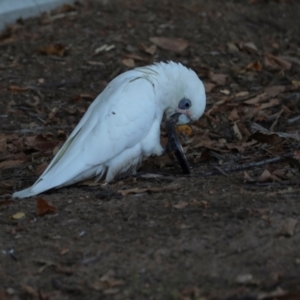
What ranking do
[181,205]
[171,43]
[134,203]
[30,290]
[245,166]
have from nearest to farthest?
[30,290] < [181,205] < [134,203] < [245,166] < [171,43]

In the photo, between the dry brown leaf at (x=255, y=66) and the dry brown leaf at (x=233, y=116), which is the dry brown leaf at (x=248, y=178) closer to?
the dry brown leaf at (x=233, y=116)

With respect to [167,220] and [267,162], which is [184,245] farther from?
[267,162]

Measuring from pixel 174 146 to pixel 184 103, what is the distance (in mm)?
312

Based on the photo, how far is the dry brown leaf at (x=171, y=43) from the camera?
7.73 metres

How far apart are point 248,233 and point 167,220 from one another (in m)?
0.49

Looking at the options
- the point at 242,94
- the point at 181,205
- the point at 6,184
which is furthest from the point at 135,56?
the point at 181,205

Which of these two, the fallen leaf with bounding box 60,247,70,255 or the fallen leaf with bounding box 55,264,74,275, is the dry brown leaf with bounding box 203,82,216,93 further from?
the fallen leaf with bounding box 55,264,74,275

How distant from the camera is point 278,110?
657 centimetres

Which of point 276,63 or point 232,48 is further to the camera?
point 232,48

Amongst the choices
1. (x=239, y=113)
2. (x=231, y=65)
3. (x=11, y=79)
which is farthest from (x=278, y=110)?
(x=11, y=79)

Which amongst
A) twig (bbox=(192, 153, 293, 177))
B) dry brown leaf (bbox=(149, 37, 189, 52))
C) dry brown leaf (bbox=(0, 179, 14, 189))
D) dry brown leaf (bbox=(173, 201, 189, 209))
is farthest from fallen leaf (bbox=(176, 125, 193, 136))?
dry brown leaf (bbox=(149, 37, 189, 52))

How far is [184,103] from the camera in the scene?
5387 millimetres

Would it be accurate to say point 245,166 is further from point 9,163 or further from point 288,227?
point 9,163

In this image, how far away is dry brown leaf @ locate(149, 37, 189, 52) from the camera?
25.3 ft
